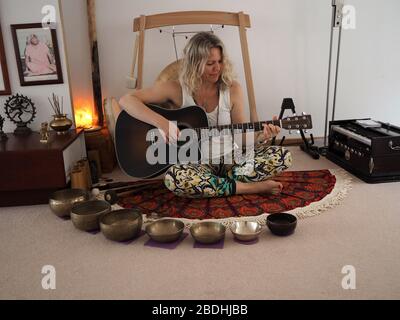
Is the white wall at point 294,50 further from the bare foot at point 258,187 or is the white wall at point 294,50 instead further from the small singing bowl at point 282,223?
the small singing bowl at point 282,223

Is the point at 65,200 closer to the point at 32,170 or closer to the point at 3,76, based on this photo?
the point at 32,170

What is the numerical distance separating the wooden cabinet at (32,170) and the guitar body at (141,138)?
0.34 metres

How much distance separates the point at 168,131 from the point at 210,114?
290 millimetres

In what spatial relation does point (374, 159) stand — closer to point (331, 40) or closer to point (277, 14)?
point (331, 40)

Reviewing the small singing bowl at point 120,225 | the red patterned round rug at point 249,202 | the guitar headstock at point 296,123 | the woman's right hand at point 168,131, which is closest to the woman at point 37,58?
the woman's right hand at point 168,131

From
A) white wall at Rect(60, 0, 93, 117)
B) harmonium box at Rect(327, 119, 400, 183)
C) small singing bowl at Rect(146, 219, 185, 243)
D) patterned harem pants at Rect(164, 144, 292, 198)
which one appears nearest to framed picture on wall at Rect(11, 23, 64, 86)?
white wall at Rect(60, 0, 93, 117)

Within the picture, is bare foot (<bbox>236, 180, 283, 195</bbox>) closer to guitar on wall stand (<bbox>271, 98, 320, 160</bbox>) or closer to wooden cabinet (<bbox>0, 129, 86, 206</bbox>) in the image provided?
guitar on wall stand (<bbox>271, 98, 320, 160</bbox>)

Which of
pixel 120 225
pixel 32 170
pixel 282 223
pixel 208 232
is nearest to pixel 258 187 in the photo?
pixel 282 223

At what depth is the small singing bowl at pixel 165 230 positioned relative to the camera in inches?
71.7

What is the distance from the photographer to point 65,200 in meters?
2.14

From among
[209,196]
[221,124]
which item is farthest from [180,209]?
[221,124]

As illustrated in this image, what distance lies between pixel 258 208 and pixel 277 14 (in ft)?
6.12

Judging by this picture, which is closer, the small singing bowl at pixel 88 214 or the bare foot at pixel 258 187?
the small singing bowl at pixel 88 214

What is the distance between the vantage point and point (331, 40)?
10.3ft
